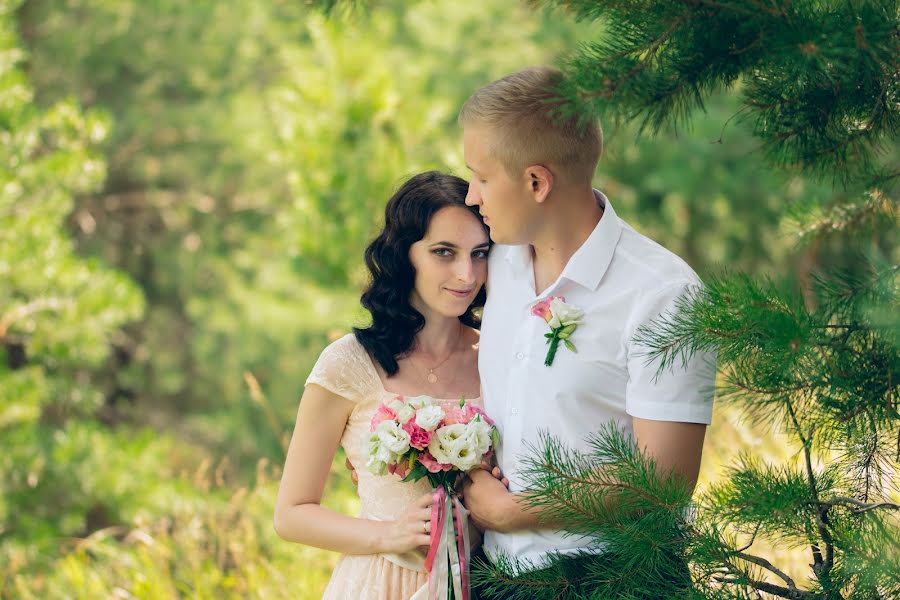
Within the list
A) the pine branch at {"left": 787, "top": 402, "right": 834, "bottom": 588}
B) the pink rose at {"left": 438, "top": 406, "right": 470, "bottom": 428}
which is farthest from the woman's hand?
the pine branch at {"left": 787, "top": 402, "right": 834, "bottom": 588}

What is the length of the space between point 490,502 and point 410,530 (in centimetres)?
25

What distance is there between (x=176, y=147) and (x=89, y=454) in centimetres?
584

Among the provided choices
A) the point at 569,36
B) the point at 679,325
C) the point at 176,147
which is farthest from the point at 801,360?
the point at 176,147

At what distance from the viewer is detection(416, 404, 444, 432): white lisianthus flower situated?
2.46 metres

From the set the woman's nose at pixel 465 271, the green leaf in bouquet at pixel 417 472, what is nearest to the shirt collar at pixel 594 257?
the woman's nose at pixel 465 271

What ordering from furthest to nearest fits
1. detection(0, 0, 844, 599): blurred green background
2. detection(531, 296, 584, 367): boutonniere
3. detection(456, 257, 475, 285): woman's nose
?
detection(0, 0, 844, 599): blurred green background, detection(456, 257, 475, 285): woman's nose, detection(531, 296, 584, 367): boutonniere

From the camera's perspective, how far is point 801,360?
5.57ft

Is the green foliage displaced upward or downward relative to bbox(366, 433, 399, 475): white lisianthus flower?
upward

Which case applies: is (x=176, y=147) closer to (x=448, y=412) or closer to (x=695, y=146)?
(x=695, y=146)

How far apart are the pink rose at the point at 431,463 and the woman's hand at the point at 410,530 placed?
0.09 metres

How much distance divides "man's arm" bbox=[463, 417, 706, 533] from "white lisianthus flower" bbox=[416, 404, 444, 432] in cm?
22

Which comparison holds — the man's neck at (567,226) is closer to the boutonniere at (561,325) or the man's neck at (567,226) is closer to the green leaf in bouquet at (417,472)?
the boutonniere at (561,325)

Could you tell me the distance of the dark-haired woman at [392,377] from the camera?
2648 mm

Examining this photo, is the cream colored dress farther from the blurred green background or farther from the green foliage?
the green foliage
